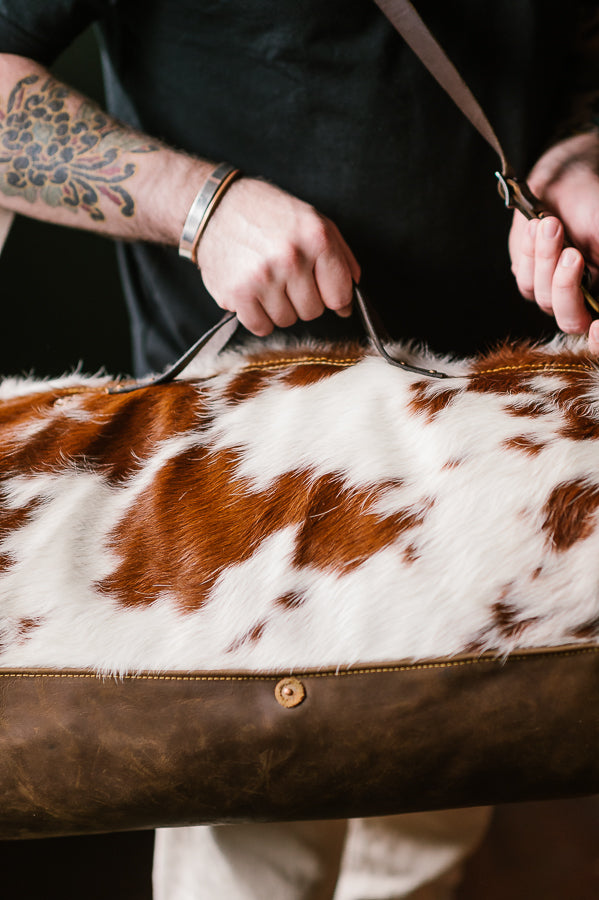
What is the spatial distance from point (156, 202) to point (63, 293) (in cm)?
81

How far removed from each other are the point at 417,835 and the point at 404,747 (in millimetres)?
571

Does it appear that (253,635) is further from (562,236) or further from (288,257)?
(562,236)

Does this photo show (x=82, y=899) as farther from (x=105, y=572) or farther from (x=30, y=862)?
(x=105, y=572)

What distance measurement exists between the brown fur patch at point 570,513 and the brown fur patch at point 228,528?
0.09 metres

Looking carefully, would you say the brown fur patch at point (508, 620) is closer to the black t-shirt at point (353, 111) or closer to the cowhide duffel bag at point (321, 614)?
the cowhide duffel bag at point (321, 614)

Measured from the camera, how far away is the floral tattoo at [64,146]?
0.75 metres

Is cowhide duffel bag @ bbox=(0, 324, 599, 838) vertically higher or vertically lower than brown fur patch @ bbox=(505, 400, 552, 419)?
lower

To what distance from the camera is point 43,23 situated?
723 millimetres

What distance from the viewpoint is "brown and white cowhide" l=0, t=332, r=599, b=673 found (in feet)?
1.55

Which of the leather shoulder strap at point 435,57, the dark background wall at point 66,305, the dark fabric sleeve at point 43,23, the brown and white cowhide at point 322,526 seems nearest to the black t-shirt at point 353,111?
the dark fabric sleeve at point 43,23

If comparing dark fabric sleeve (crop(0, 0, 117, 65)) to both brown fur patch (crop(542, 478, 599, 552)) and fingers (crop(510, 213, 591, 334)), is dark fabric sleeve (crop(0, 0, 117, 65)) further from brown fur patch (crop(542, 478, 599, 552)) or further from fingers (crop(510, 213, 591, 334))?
brown fur patch (crop(542, 478, 599, 552))

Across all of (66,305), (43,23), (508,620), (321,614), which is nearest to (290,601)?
(321,614)

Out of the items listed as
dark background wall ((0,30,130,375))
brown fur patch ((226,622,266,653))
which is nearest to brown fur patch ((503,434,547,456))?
brown fur patch ((226,622,266,653))

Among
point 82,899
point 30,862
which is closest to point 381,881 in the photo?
point 82,899
